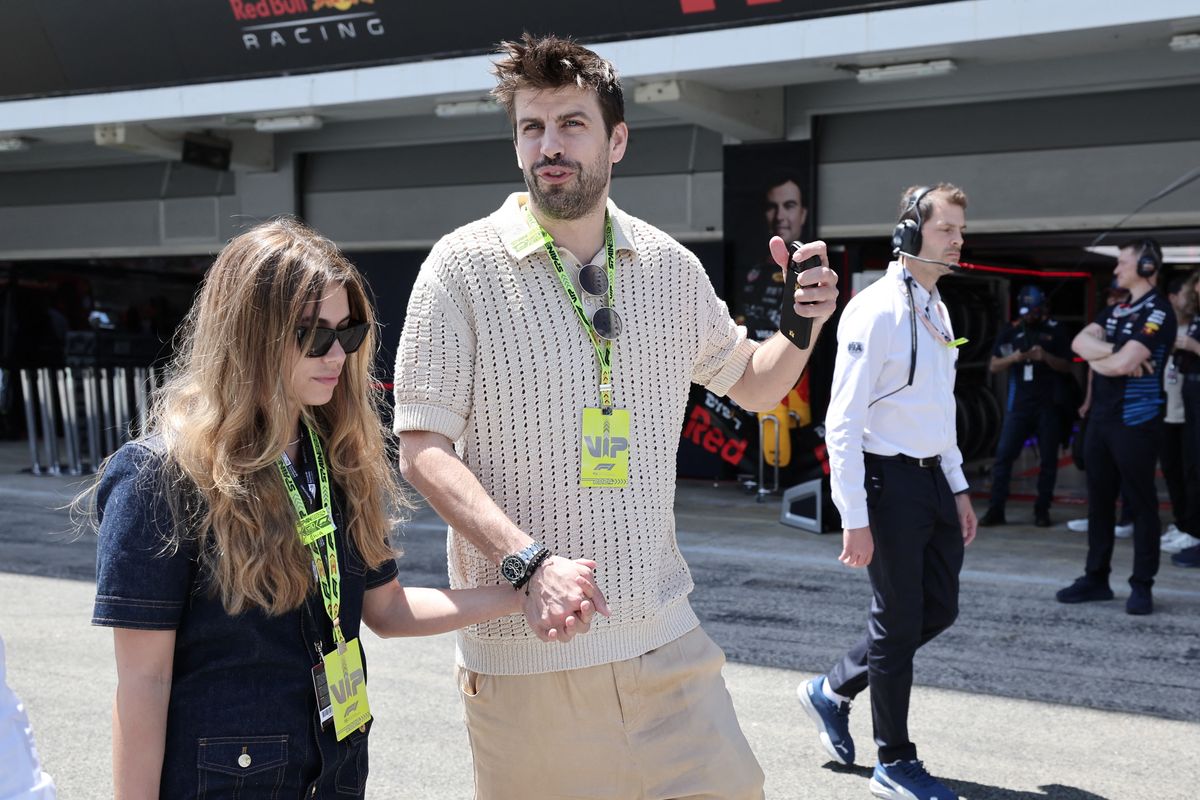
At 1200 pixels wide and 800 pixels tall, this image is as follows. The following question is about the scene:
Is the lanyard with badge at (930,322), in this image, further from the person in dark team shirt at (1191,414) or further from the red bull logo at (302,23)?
the red bull logo at (302,23)

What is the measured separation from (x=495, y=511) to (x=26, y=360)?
59.2ft

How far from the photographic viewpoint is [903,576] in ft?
13.3

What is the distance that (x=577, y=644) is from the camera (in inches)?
98.9

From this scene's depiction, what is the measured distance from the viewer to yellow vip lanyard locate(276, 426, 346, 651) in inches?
82.7

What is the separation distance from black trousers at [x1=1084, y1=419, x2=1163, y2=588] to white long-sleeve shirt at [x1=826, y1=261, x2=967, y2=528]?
2.92m

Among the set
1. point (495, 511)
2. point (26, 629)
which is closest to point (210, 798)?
point (495, 511)

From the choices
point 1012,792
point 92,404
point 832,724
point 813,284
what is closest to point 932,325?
point 832,724

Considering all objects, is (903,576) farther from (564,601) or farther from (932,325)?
(564,601)

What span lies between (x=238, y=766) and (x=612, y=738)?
0.84m

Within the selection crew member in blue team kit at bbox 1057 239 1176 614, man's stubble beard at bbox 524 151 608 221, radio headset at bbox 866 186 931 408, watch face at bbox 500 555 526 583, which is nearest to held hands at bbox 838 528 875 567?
radio headset at bbox 866 186 931 408

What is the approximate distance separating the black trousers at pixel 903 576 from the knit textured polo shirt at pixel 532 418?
167cm

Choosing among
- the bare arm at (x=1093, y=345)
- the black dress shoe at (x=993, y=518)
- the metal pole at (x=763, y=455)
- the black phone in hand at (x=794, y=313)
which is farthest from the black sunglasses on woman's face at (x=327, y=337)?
the metal pole at (x=763, y=455)

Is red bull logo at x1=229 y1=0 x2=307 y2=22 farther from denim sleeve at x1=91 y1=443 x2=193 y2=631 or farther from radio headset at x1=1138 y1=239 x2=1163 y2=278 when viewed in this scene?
denim sleeve at x1=91 y1=443 x2=193 y2=631

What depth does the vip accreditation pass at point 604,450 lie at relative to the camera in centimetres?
252
